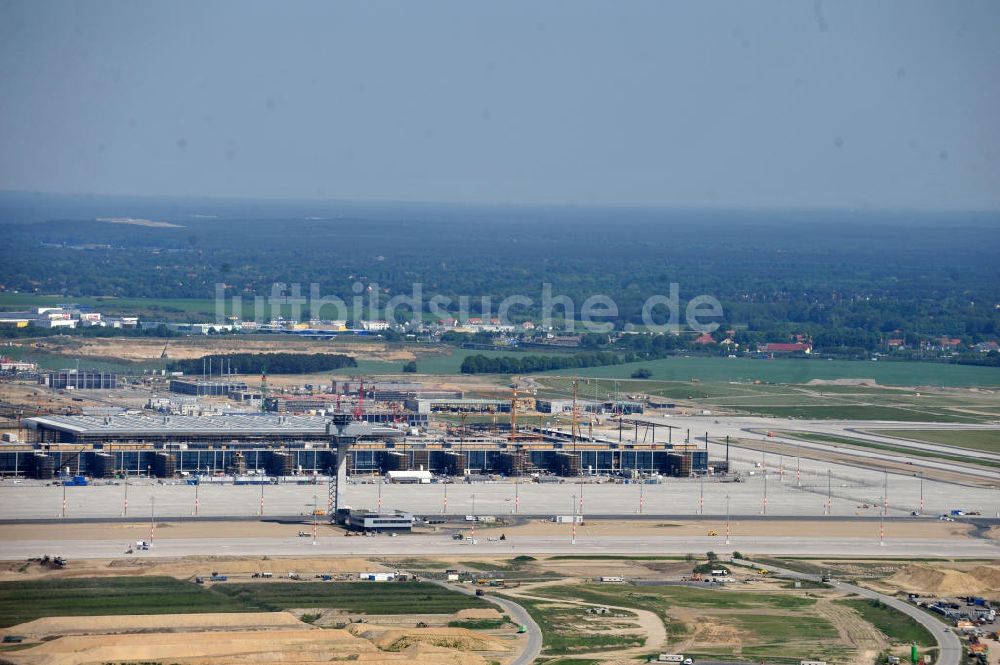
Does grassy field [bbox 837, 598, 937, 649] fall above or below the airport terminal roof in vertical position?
below

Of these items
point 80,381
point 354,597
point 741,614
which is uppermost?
point 80,381

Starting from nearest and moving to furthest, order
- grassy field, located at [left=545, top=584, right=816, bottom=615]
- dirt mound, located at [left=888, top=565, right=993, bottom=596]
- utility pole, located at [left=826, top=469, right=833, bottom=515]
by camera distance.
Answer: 1. grassy field, located at [left=545, top=584, right=816, bottom=615]
2. dirt mound, located at [left=888, top=565, right=993, bottom=596]
3. utility pole, located at [left=826, top=469, right=833, bottom=515]

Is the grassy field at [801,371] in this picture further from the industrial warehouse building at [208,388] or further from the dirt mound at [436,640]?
the dirt mound at [436,640]

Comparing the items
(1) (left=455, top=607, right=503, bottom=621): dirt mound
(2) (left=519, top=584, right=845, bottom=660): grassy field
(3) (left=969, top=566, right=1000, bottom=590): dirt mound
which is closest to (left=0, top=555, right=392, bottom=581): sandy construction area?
(1) (left=455, top=607, right=503, bottom=621): dirt mound

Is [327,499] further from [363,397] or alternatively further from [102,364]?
[102,364]

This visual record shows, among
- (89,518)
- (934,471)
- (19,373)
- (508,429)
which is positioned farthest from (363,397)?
(89,518)

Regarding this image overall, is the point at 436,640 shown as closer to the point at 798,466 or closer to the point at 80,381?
the point at 798,466

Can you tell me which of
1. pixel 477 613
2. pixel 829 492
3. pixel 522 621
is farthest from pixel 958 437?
pixel 477 613

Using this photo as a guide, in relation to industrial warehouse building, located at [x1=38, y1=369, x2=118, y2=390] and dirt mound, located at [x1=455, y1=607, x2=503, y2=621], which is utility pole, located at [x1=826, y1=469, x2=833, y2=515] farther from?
industrial warehouse building, located at [x1=38, y1=369, x2=118, y2=390]
